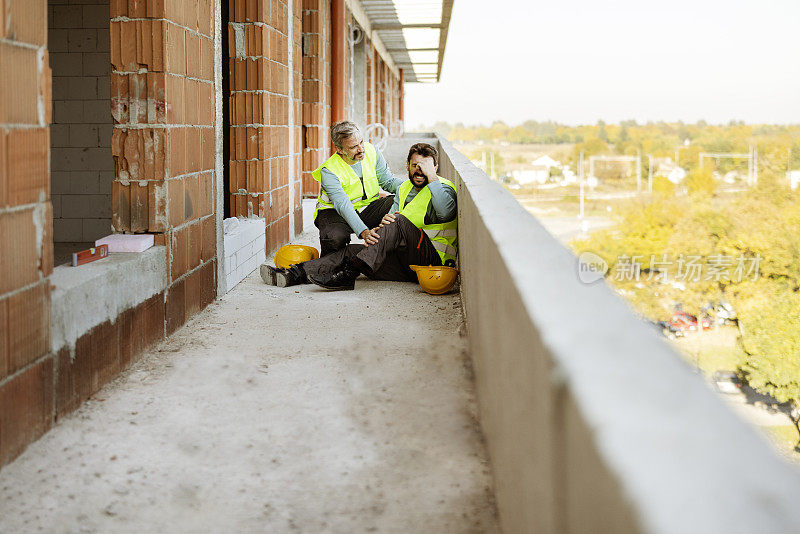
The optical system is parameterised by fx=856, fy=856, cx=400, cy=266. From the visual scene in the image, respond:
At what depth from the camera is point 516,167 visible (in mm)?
96312

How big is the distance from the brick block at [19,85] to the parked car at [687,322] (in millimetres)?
77395

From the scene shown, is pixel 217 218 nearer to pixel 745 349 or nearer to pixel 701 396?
pixel 701 396

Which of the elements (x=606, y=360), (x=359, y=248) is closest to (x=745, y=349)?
(x=359, y=248)

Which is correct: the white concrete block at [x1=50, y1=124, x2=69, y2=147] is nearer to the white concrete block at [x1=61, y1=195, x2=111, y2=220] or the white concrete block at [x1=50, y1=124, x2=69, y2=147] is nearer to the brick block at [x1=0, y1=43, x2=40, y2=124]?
the white concrete block at [x1=61, y1=195, x2=111, y2=220]

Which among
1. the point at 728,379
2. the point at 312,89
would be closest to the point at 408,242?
the point at 312,89

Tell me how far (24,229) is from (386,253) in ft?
10.9

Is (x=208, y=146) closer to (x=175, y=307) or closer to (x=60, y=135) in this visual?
(x=175, y=307)

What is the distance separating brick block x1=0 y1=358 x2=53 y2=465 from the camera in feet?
Result: 8.90

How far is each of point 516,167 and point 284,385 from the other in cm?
9433

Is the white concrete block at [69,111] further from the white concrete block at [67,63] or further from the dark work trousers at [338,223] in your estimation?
the dark work trousers at [338,223]

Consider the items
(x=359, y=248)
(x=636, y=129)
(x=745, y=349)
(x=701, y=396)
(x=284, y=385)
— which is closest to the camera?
(x=701, y=396)

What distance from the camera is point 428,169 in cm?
596

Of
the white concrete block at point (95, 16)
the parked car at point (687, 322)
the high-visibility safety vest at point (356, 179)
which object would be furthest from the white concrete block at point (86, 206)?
the parked car at point (687, 322)

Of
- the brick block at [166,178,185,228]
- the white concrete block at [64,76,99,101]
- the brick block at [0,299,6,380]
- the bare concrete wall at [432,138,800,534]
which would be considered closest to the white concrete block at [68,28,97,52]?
the white concrete block at [64,76,99,101]
